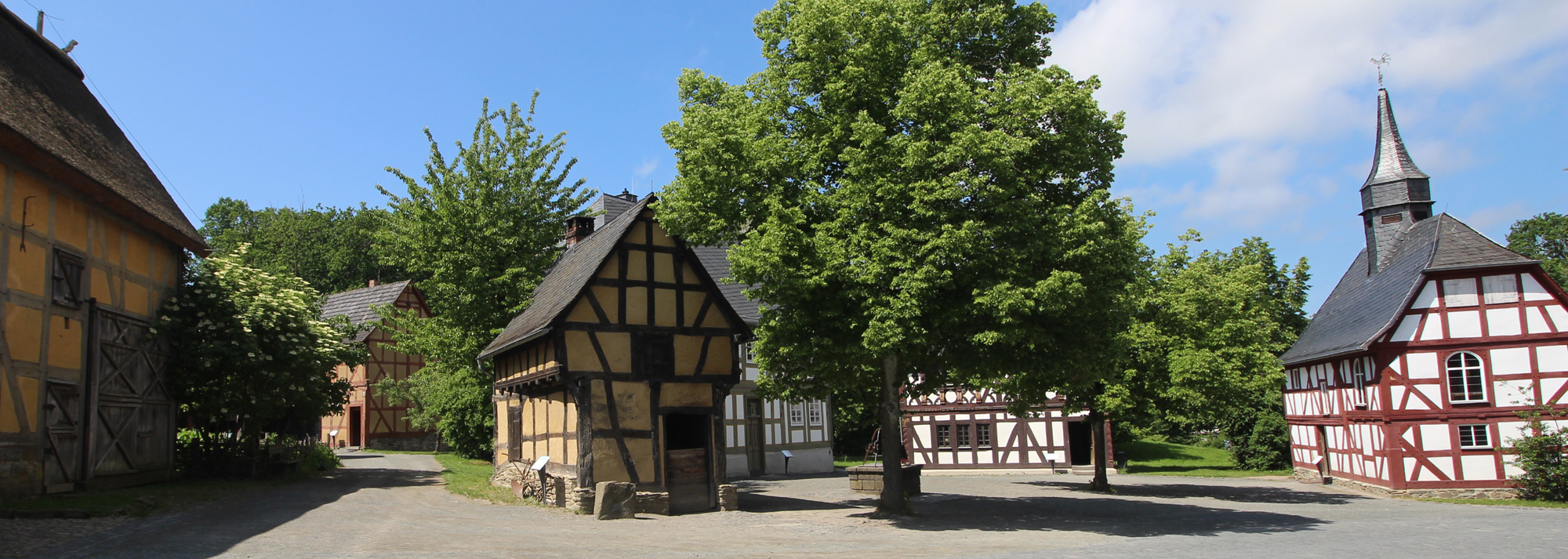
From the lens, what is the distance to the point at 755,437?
1294 inches

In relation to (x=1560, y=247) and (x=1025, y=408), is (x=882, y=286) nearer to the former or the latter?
(x=1025, y=408)

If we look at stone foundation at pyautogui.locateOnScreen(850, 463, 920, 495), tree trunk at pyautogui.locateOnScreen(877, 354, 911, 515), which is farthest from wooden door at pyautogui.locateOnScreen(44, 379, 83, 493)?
stone foundation at pyautogui.locateOnScreen(850, 463, 920, 495)

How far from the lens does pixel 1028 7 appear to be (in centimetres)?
1802

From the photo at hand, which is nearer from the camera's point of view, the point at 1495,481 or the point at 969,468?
the point at 1495,481

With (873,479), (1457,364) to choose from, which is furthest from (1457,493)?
(873,479)

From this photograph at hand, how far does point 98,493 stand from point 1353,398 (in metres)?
31.9

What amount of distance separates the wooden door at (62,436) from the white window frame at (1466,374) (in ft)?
105

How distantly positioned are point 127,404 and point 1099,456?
24.5m

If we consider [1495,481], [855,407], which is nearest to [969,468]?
[855,407]

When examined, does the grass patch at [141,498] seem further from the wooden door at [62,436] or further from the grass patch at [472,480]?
the grass patch at [472,480]

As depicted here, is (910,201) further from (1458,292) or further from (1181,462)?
(1181,462)

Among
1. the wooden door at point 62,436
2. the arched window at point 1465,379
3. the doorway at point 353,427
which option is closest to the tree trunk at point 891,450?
the wooden door at point 62,436

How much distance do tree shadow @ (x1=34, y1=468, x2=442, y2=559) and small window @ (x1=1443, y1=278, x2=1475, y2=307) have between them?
2749cm

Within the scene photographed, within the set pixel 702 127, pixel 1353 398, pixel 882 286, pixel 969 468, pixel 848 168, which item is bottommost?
pixel 969 468
